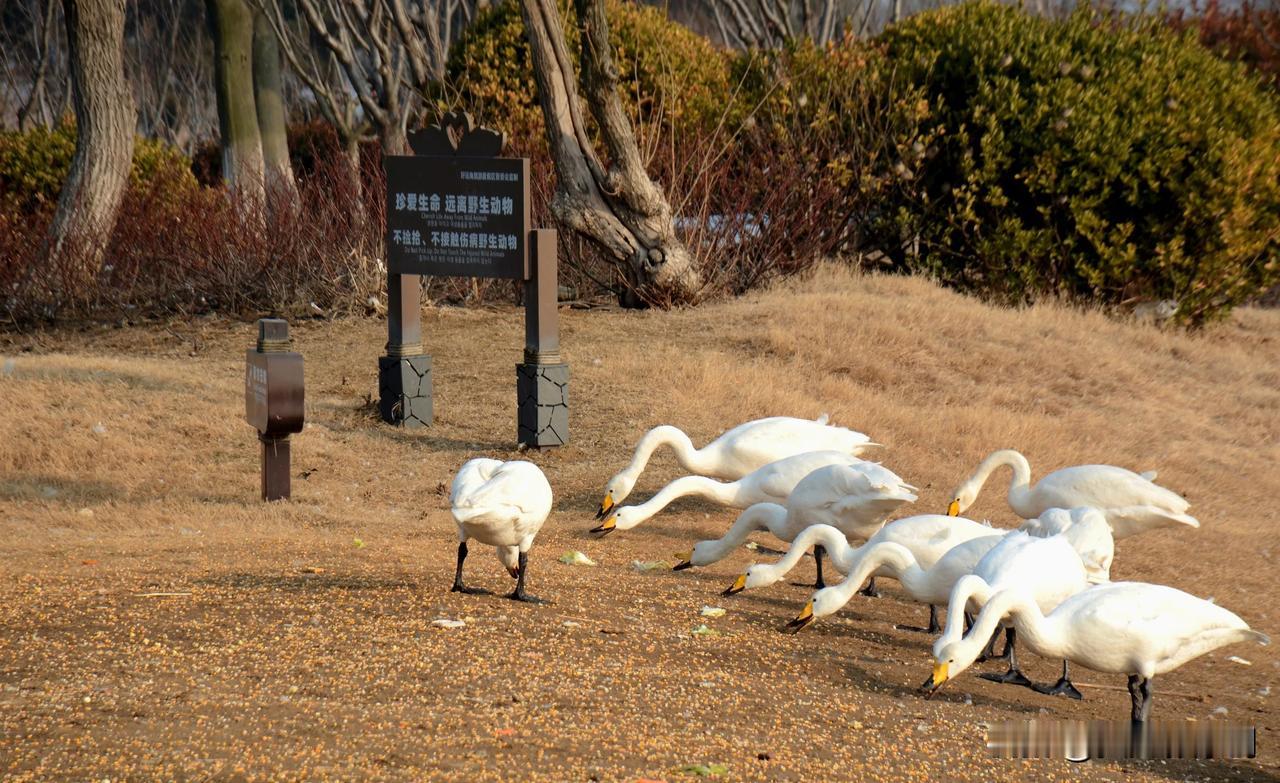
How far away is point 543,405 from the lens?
29.2ft

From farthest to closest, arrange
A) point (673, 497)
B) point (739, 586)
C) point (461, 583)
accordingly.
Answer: point (673, 497) < point (739, 586) < point (461, 583)

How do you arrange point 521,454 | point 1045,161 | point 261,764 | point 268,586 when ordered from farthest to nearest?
point 1045,161 < point 521,454 < point 268,586 < point 261,764

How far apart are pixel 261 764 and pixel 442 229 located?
6161mm

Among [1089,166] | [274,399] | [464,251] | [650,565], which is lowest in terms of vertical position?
[650,565]

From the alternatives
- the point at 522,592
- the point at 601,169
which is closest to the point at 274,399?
the point at 522,592

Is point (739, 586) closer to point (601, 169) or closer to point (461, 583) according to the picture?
point (461, 583)

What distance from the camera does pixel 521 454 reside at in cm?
882

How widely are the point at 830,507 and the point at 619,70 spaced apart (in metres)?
8.76

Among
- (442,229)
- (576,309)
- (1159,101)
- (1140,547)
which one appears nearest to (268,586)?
(442,229)

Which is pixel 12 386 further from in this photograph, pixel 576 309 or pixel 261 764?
pixel 261 764

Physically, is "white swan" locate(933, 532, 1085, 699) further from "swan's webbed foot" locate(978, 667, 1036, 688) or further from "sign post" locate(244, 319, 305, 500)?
"sign post" locate(244, 319, 305, 500)

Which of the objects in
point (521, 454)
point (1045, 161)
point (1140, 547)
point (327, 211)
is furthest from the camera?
point (327, 211)

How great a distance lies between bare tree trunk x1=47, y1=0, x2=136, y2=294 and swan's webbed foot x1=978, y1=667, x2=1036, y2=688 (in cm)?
1154

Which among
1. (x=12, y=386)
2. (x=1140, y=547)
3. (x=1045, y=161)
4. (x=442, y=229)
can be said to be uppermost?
(x=1045, y=161)
